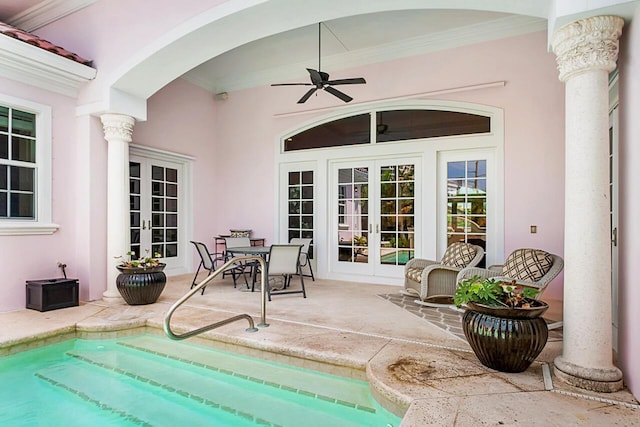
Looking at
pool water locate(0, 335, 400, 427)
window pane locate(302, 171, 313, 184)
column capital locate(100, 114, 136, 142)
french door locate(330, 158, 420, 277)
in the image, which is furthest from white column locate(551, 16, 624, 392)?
column capital locate(100, 114, 136, 142)

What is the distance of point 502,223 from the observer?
213 inches

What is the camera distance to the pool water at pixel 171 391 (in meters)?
2.52

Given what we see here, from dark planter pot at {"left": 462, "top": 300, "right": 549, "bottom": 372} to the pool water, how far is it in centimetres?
87

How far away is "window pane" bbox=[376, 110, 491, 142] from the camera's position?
18.7 ft

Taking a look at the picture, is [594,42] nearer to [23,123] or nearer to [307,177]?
[307,177]

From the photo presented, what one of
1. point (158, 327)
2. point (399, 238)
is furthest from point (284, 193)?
point (158, 327)

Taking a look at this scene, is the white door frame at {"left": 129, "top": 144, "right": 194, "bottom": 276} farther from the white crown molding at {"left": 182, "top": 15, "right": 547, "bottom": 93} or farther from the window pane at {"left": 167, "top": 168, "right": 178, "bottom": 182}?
the white crown molding at {"left": 182, "top": 15, "right": 547, "bottom": 93}

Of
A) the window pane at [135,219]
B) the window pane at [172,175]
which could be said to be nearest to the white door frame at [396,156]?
the window pane at [172,175]

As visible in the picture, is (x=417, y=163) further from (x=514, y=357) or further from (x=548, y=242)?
(x=514, y=357)

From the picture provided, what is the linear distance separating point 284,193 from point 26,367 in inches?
186

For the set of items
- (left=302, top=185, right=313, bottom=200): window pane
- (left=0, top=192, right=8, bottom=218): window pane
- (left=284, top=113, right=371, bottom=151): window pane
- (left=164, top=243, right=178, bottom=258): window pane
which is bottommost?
(left=164, top=243, right=178, bottom=258): window pane

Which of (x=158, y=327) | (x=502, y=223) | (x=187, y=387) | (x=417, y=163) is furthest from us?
(x=417, y=163)

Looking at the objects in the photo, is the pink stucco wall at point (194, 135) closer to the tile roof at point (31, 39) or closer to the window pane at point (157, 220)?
the window pane at point (157, 220)

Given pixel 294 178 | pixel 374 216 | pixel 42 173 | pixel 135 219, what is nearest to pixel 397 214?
pixel 374 216
